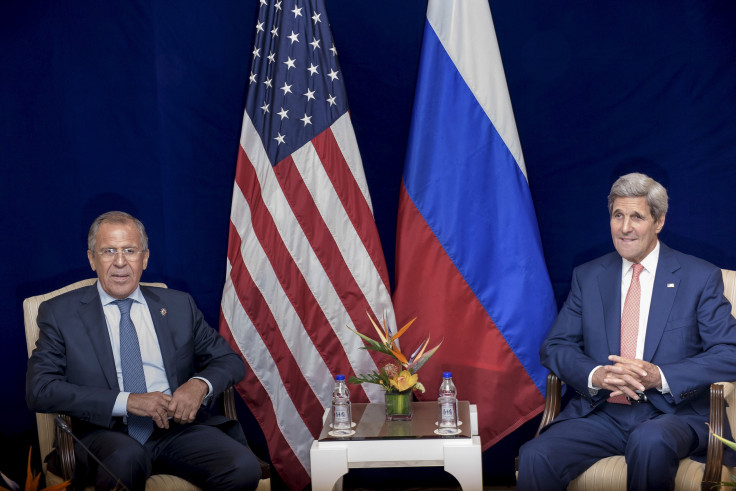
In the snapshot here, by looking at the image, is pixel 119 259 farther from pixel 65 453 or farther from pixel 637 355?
pixel 637 355

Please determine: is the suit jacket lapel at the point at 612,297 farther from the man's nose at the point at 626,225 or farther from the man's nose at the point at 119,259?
the man's nose at the point at 119,259

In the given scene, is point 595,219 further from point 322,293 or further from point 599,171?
point 322,293

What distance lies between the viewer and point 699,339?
332 centimetres

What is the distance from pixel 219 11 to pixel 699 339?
2.97m

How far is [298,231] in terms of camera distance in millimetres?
3957

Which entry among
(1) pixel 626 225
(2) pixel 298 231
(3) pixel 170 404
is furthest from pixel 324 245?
(1) pixel 626 225

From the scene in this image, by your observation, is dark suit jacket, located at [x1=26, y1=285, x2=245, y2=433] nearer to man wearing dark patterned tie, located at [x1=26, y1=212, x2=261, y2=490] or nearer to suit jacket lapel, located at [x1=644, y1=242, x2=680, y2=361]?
man wearing dark patterned tie, located at [x1=26, y1=212, x2=261, y2=490]

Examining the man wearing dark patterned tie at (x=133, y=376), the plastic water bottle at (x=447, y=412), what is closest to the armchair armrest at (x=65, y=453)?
the man wearing dark patterned tie at (x=133, y=376)

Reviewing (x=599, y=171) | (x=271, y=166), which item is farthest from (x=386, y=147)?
(x=599, y=171)

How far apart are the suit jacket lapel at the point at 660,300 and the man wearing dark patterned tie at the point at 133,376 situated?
1710mm

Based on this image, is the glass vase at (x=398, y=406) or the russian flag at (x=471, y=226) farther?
the russian flag at (x=471, y=226)

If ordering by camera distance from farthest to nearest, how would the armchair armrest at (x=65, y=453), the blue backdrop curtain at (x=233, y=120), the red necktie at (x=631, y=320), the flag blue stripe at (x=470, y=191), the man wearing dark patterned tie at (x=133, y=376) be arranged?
the blue backdrop curtain at (x=233, y=120), the flag blue stripe at (x=470, y=191), the red necktie at (x=631, y=320), the man wearing dark patterned tie at (x=133, y=376), the armchair armrest at (x=65, y=453)

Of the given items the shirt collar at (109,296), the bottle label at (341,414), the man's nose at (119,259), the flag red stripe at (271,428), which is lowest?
the flag red stripe at (271,428)

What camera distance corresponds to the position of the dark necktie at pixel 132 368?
3.21 m
